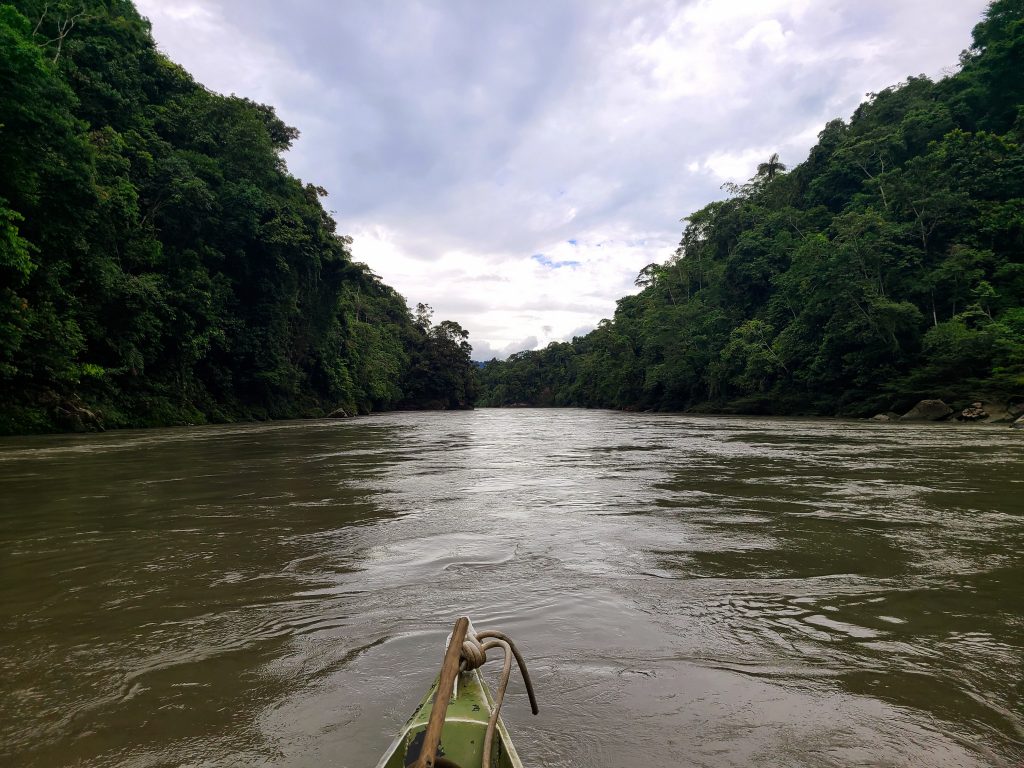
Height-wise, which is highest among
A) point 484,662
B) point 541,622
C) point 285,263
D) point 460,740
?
point 285,263

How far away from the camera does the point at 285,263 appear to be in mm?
27234

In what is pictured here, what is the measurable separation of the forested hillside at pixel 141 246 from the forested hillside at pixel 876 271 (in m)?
27.0

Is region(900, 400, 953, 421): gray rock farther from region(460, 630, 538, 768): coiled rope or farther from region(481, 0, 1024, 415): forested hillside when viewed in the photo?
region(460, 630, 538, 768): coiled rope

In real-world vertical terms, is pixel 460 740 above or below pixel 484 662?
below

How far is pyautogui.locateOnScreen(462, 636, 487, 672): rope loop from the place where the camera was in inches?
55.2

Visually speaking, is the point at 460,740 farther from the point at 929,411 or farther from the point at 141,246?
the point at 929,411

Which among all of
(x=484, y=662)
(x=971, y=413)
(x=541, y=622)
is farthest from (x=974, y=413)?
(x=484, y=662)

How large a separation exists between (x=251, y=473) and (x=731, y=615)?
278 inches

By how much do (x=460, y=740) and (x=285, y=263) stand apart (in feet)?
95.6

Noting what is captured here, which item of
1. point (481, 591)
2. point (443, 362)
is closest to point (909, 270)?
point (481, 591)

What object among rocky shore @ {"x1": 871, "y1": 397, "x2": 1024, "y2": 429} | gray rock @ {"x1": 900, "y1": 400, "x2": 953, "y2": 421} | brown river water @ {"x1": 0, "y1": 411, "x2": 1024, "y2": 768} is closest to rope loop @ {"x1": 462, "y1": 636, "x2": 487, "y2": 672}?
brown river water @ {"x1": 0, "y1": 411, "x2": 1024, "y2": 768}

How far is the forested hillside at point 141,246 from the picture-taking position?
14797mm

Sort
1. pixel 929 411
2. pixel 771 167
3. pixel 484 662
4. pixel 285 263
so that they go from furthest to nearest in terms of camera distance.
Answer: pixel 771 167 < pixel 285 263 < pixel 929 411 < pixel 484 662

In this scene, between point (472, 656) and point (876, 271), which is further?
point (876, 271)
